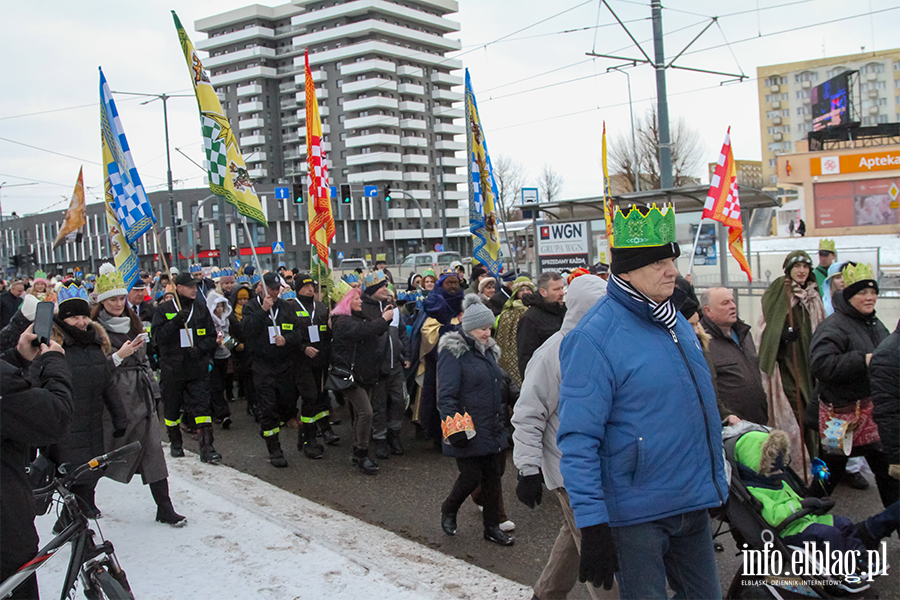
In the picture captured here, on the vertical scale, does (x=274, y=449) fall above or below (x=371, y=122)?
below

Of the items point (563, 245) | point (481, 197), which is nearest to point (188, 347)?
point (481, 197)

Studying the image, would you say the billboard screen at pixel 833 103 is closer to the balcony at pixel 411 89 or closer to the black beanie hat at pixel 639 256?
the balcony at pixel 411 89

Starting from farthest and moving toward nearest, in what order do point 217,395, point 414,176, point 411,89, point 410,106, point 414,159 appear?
point 414,159, point 411,89, point 414,176, point 410,106, point 217,395

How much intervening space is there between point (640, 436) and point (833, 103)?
54858 mm

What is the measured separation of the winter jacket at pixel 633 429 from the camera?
8.46 ft

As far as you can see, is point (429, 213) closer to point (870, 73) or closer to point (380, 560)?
point (870, 73)

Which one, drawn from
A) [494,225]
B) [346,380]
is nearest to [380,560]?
[346,380]

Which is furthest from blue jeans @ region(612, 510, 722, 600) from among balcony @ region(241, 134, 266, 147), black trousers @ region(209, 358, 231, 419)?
balcony @ region(241, 134, 266, 147)

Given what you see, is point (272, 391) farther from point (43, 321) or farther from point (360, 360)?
point (43, 321)

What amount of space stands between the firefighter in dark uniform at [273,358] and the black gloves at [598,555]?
17.9 feet

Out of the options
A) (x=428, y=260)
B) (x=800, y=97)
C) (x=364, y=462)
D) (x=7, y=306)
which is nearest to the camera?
(x=364, y=462)

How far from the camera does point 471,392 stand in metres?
5.21

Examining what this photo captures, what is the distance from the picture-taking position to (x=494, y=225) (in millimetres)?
10359

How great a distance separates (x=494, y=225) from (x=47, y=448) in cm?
712
